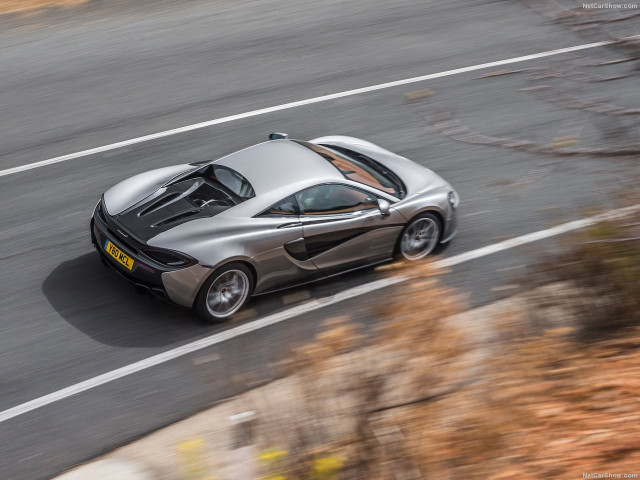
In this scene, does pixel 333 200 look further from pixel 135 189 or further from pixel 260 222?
pixel 135 189

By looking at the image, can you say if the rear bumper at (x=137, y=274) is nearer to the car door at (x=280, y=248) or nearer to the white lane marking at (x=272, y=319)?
the white lane marking at (x=272, y=319)

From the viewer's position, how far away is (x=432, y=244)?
9.80 metres

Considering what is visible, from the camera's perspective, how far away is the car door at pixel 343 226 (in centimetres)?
880

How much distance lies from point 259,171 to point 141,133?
4143 mm

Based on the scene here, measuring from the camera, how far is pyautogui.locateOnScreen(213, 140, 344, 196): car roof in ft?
28.8

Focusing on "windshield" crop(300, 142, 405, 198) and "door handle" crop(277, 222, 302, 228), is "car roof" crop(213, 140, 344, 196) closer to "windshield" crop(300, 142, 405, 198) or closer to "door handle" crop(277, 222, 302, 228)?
"windshield" crop(300, 142, 405, 198)

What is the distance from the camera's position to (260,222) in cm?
848

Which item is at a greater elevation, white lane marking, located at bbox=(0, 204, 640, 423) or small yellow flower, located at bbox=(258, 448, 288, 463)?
small yellow flower, located at bbox=(258, 448, 288, 463)

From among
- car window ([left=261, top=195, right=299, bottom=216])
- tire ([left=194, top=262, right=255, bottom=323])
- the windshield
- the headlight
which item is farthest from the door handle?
the headlight

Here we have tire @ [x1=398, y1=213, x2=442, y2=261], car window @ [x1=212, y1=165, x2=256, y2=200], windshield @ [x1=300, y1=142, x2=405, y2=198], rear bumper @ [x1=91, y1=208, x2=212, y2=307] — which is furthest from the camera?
tire @ [x1=398, y1=213, x2=442, y2=261]

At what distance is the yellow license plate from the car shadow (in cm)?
58

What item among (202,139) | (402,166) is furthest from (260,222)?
(202,139)

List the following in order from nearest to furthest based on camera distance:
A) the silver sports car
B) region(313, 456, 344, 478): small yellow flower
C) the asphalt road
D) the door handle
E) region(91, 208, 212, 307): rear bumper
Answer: region(313, 456, 344, 478): small yellow flower → the asphalt road → region(91, 208, 212, 307): rear bumper → the silver sports car → the door handle

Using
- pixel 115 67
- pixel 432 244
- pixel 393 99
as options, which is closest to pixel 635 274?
pixel 432 244
